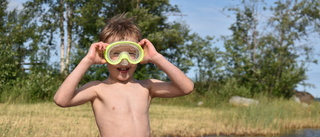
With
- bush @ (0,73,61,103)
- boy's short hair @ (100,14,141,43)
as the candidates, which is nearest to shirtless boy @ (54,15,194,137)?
boy's short hair @ (100,14,141,43)

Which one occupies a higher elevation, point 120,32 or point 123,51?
point 120,32

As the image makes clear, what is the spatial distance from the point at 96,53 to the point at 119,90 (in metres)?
0.31

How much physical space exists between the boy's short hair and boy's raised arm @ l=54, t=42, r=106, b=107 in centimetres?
16

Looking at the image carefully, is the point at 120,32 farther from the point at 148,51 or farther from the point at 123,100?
the point at 123,100

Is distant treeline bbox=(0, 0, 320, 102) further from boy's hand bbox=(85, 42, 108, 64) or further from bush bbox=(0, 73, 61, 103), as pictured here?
boy's hand bbox=(85, 42, 108, 64)

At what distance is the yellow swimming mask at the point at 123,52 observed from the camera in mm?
2561

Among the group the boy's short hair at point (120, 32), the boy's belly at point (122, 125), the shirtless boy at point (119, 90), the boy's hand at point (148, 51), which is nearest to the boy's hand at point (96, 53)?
the shirtless boy at point (119, 90)

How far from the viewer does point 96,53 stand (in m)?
2.70

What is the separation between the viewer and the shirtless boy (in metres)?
2.64

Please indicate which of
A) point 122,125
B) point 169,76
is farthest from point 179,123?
point 122,125

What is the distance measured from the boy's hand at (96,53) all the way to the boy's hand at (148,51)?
0.88ft

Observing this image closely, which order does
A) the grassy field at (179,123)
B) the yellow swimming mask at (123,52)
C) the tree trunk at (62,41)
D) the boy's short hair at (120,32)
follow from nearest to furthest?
the yellow swimming mask at (123,52)
the boy's short hair at (120,32)
the grassy field at (179,123)
the tree trunk at (62,41)

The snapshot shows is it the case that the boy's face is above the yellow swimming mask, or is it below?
below

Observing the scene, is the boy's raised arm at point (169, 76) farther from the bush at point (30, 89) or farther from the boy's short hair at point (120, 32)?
the bush at point (30, 89)
